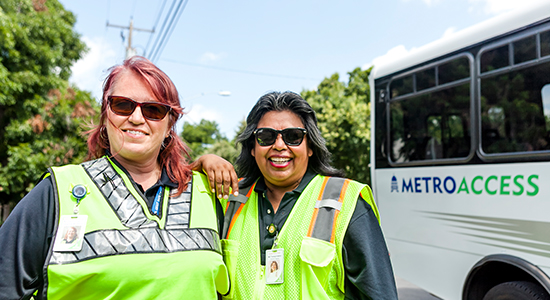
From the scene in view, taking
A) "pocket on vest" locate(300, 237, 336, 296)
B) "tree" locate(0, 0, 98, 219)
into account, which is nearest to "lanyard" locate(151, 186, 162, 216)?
"pocket on vest" locate(300, 237, 336, 296)

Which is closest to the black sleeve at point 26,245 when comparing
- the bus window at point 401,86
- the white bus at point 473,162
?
the white bus at point 473,162

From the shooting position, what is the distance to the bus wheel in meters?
3.26

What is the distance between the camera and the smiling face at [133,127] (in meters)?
1.69

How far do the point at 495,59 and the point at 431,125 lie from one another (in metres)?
1.00

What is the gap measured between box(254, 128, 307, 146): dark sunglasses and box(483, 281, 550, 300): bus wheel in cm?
265

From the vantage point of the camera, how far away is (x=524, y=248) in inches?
132

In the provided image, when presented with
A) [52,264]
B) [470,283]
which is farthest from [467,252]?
[52,264]

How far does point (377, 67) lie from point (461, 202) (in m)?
2.26

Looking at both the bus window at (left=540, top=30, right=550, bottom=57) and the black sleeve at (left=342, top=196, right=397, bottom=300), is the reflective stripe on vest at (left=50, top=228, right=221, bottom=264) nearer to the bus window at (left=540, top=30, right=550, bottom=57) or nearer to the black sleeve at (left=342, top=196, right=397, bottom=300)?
the black sleeve at (left=342, top=196, right=397, bottom=300)

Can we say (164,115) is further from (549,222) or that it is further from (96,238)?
(549,222)

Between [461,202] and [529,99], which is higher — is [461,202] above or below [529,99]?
below

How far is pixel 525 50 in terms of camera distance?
11.7 ft

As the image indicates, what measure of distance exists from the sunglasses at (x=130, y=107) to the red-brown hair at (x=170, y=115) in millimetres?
47

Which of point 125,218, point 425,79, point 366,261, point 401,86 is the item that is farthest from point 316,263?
point 401,86
